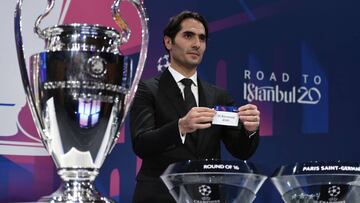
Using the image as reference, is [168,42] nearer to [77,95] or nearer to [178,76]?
[178,76]

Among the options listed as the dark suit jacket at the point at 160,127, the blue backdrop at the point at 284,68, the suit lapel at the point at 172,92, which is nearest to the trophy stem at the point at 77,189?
the dark suit jacket at the point at 160,127

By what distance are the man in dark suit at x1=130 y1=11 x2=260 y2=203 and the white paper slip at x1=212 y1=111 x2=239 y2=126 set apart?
0.05 metres

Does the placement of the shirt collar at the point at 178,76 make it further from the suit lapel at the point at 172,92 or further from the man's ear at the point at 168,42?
the man's ear at the point at 168,42

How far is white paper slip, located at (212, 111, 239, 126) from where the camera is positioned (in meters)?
1.49

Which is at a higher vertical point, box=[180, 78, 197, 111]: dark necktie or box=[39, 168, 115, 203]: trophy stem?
→ box=[180, 78, 197, 111]: dark necktie

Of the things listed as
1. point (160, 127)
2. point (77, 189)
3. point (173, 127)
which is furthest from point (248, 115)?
point (77, 189)

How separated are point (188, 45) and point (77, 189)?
1090 millimetres

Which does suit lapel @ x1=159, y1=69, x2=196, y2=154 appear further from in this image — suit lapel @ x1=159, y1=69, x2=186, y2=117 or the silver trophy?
the silver trophy

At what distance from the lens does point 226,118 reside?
59.2 inches

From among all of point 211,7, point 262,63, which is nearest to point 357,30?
point 262,63

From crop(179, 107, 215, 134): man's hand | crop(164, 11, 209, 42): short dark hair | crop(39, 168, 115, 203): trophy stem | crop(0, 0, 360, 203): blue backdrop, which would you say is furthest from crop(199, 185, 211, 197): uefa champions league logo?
crop(0, 0, 360, 203): blue backdrop

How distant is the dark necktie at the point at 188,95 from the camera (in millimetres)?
1861

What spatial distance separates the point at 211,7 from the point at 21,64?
1.90 metres

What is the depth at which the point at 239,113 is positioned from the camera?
4.91 ft
